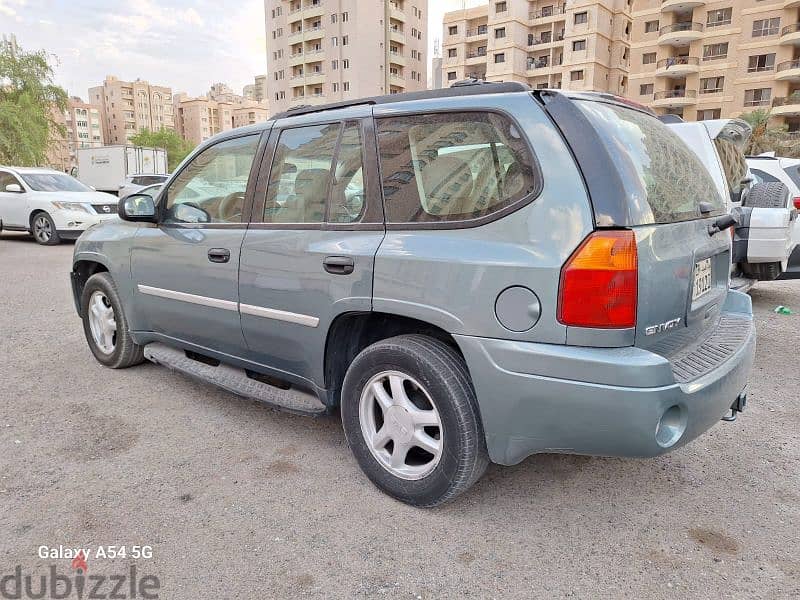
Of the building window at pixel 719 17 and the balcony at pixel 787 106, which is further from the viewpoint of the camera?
the building window at pixel 719 17

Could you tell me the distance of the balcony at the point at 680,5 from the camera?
1891 inches

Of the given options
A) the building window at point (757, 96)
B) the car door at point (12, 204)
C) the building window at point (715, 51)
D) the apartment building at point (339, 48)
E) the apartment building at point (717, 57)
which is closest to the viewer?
the car door at point (12, 204)

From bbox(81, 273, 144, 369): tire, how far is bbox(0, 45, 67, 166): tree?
86.5 feet

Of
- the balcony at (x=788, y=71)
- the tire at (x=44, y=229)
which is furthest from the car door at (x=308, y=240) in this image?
the balcony at (x=788, y=71)

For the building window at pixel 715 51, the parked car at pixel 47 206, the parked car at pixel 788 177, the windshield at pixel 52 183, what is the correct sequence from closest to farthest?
the parked car at pixel 788 177 < the parked car at pixel 47 206 < the windshield at pixel 52 183 < the building window at pixel 715 51

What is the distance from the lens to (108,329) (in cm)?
441

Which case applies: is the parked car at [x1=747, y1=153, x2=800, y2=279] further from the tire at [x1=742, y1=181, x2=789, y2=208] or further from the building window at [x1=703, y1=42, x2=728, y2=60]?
the building window at [x1=703, y1=42, x2=728, y2=60]

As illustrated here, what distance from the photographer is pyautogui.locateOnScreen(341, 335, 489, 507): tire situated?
235cm

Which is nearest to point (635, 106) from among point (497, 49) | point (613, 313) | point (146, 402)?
point (613, 313)

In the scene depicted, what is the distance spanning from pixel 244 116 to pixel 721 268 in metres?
128

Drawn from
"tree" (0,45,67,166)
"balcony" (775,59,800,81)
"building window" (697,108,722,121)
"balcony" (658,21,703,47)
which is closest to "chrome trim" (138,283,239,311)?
"tree" (0,45,67,166)

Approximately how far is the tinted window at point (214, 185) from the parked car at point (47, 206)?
9.76 m

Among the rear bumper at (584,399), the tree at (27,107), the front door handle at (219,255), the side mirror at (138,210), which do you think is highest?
the tree at (27,107)

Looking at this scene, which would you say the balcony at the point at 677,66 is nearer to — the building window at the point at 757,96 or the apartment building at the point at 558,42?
the building window at the point at 757,96
